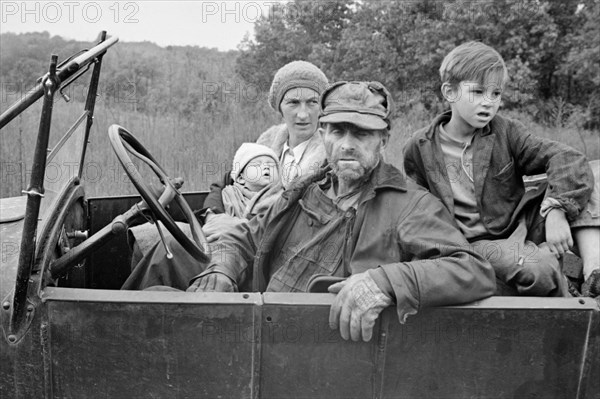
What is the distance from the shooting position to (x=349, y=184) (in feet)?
7.79

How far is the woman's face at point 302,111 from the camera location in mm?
3451

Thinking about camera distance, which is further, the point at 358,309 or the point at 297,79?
the point at 297,79

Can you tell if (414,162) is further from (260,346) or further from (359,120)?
(260,346)

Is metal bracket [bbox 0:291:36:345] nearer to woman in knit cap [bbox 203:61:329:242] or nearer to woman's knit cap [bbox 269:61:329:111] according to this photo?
woman in knit cap [bbox 203:61:329:242]

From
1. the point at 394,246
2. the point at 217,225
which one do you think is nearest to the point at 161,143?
the point at 217,225

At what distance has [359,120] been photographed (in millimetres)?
2232

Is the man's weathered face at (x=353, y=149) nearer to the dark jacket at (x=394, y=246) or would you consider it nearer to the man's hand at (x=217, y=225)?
the dark jacket at (x=394, y=246)

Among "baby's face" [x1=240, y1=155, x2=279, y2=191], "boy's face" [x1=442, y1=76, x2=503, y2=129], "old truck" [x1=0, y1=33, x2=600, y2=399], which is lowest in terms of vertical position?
"old truck" [x1=0, y1=33, x2=600, y2=399]

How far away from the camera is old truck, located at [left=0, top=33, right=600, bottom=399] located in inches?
72.2

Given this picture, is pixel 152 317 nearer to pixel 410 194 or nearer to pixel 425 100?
pixel 410 194

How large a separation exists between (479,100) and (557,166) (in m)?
0.42

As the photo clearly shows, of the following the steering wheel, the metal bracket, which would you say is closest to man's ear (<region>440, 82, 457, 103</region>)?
the steering wheel

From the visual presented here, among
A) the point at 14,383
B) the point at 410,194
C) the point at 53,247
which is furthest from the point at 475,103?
the point at 14,383

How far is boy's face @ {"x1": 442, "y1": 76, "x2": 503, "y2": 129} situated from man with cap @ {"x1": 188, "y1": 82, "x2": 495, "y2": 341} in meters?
0.42
